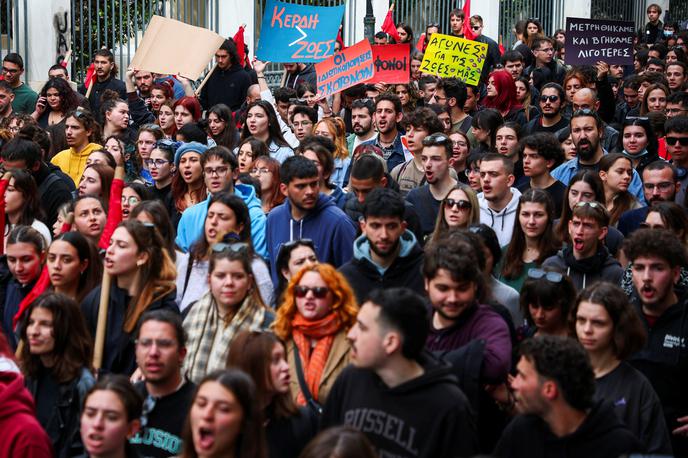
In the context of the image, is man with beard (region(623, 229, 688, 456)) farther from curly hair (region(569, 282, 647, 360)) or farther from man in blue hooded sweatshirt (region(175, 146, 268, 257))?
man in blue hooded sweatshirt (region(175, 146, 268, 257))

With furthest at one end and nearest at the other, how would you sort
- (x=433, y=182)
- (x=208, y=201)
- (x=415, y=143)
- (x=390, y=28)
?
(x=390, y=28)
(x=415, y=143)
(x=433, y=182)
(x=208, y=201)

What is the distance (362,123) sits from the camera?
497 inches

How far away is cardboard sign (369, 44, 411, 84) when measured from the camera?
46.8ft

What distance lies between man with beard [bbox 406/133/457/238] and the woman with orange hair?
10.5 feet

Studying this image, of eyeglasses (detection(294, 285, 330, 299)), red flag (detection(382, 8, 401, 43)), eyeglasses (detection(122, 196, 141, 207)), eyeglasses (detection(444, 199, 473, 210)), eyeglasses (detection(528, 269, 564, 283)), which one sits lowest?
eyeglasses (detection(294, 285, 330, 299))

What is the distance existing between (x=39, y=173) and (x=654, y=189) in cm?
488

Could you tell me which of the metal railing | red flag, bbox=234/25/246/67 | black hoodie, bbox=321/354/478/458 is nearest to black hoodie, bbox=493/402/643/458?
black hoodie, bbox=321/354/478/458

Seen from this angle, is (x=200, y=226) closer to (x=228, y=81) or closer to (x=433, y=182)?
(x=433, y=182)

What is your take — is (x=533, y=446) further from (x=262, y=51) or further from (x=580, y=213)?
(x=262, y=51)

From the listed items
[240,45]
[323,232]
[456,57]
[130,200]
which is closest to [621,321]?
[323,232]

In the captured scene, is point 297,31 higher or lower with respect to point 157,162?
higher

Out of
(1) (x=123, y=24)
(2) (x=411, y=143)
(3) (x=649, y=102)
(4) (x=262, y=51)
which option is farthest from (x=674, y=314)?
(1) (x=123, y=24)

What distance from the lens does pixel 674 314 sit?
6.89m

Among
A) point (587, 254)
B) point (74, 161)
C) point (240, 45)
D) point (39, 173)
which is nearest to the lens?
point (587, 254)
